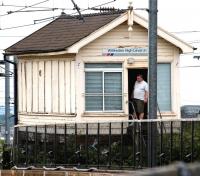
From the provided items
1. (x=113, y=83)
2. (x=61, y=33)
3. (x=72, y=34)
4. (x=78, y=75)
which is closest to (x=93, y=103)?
(x=113, y=83)

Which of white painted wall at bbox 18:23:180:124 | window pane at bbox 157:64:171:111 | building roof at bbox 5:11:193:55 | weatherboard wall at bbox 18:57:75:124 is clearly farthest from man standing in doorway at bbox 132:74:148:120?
weatherboard wall at bbox 18:57:75:124

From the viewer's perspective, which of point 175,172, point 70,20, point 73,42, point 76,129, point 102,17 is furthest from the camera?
point 70,20

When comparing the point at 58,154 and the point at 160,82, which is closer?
the point at 58,154

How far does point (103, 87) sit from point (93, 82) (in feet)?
1.34

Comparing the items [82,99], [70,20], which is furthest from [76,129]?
[70,20]

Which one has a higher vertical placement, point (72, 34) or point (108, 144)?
point (72, 34)

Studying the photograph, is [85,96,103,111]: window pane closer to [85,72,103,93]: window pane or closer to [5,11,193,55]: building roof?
[85,72,103,93]: window pane

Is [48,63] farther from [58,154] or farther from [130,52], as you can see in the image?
[58,154]

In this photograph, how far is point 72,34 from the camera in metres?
26.8

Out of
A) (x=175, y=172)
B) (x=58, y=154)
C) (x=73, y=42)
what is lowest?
(x=58, y=154)

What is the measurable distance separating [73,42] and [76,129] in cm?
630

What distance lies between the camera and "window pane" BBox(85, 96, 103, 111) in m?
25.8

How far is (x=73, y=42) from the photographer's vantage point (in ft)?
82.9

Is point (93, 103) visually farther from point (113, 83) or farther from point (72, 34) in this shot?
point (72, 34)
